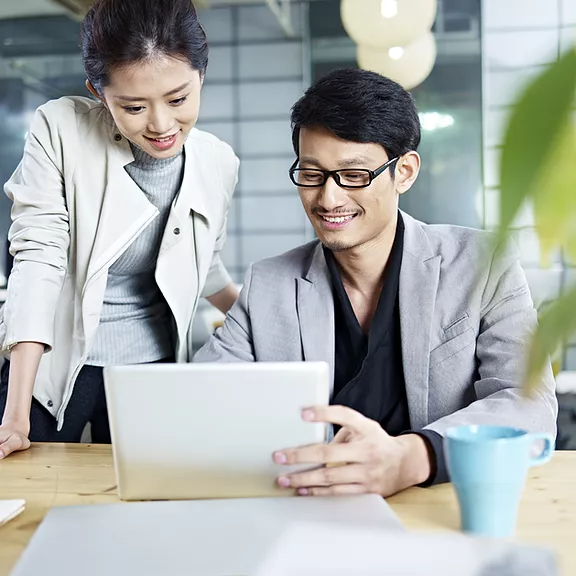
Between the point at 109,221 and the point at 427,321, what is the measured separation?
0.67m

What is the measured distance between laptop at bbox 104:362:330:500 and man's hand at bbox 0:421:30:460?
1.34ft

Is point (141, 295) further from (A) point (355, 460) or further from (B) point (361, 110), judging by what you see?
(A) point (355, 460)

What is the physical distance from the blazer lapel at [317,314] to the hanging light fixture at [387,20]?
187 cm

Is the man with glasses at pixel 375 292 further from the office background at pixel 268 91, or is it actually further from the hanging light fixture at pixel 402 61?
the office background at pixel 268 91

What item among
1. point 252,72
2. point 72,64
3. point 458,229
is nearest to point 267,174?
point 252,72

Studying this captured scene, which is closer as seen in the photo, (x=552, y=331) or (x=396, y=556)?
(x=552, y=331)

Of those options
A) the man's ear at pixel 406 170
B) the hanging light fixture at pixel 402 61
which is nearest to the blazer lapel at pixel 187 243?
the man's ear at pixel 406 170

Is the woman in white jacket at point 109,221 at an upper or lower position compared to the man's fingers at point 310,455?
upper

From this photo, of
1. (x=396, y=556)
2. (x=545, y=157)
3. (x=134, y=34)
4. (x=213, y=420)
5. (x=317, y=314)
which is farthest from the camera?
(x=317, y=314)

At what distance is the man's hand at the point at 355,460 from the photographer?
3.09ft

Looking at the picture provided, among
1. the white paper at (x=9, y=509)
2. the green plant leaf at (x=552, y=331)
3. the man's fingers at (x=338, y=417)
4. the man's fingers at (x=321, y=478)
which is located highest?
the green plant leaf at (x=552, y=331)

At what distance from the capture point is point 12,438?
1.32 meters

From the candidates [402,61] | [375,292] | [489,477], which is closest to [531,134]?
[489,477]

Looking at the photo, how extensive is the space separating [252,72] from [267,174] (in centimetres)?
72
